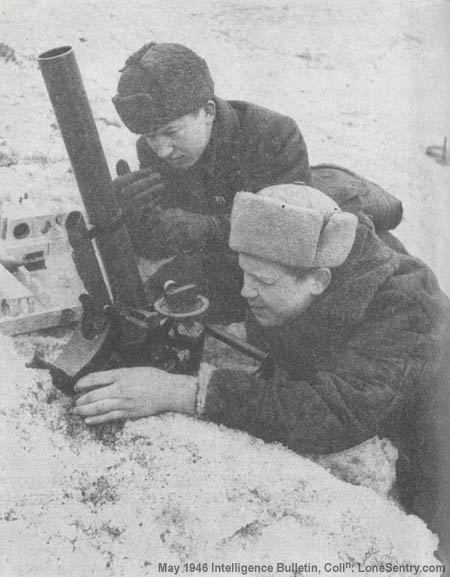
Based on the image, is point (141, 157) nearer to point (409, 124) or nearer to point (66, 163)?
point (66, 163)

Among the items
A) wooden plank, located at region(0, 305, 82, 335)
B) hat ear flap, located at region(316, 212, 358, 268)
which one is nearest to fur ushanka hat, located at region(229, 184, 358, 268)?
hat ear flap, located at region(316, 212, 358, 268)

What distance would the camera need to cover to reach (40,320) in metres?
3.14

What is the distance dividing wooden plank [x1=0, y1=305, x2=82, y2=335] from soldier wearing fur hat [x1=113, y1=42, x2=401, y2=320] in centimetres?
54

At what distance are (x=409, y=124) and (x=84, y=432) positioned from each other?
619 cm

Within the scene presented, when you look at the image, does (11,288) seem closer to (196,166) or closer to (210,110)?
(196,166)

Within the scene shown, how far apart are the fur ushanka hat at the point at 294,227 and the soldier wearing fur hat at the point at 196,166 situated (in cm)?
88

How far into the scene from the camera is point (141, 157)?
4.15 m

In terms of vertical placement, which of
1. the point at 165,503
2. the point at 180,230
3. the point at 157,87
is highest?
the point at 157,87

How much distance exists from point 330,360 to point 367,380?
0.83 ft

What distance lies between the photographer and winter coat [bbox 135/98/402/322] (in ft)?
12.3

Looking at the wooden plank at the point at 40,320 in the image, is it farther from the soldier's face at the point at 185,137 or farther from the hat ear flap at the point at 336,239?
the hat ear flap at the point at 336,239

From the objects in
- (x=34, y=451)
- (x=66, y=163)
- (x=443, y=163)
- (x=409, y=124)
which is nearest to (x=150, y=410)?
(x=34, y=451)

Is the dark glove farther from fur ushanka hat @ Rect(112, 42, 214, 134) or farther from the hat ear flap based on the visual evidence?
the hat ear flap

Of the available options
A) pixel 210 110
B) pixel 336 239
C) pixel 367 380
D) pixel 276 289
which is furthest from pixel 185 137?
pixel 367 380
